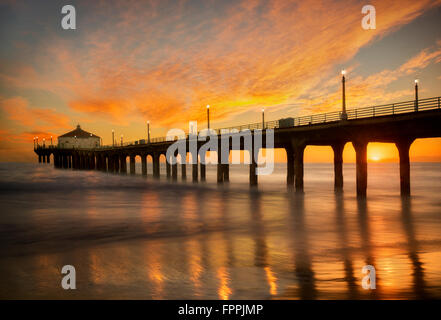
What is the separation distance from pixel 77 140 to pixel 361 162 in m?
174

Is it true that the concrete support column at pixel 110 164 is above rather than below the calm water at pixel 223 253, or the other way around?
above

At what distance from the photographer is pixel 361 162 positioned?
3534 centimetres

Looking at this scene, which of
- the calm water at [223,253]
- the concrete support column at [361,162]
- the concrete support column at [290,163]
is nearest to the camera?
the calm water at [223,253]

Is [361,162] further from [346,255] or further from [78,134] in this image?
[78,134]

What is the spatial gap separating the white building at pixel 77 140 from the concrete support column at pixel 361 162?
17057cm

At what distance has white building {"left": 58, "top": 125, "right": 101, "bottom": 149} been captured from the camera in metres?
187

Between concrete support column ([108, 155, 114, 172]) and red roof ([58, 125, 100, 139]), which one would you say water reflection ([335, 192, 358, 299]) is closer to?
concrete support column ([108, 155, 114, 172])

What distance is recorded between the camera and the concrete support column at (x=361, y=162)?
114ft

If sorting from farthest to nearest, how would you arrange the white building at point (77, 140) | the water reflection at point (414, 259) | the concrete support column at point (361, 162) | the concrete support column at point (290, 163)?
the white building at point (77, 140)
the concrete support column at point (290, 163)
the concrete support column at point (361, 162)
the water reflection at point (414, 259)

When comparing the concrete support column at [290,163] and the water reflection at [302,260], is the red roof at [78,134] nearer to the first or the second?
the concrete support column at [290,163]

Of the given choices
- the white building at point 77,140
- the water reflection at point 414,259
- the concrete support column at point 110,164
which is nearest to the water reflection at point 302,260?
the water reflection at point 414,259

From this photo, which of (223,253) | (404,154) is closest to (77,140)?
(404,154)

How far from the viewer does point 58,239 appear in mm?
18359
